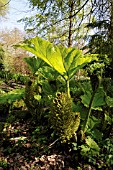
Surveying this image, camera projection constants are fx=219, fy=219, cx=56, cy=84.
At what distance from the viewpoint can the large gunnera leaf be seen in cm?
188

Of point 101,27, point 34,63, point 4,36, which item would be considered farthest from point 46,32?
point 4,36

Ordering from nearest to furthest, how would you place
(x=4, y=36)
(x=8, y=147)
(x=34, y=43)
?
(x=34, y=43)
(x=8, y=147)
(x=4, y=36)

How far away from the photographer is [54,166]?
6.69 ft

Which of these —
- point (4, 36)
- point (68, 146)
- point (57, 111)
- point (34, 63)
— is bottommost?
point (68, 146)

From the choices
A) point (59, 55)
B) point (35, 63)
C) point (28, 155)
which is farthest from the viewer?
point (35, 63)

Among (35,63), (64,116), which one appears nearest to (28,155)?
(64,116)

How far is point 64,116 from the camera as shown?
197 cm

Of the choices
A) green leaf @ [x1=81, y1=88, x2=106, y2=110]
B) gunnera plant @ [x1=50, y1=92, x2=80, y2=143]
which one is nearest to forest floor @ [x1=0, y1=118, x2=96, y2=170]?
gunnera plant @ [x1=50, y1=92, x2=80, y2=143]

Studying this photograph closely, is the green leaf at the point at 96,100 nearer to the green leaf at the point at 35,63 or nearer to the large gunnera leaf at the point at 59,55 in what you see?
the large gunnera leaf at the point at 59,55

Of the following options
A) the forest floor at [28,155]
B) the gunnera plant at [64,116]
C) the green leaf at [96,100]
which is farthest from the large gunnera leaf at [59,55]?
the forest floor at [28,155]

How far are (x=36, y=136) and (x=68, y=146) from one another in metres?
0.44

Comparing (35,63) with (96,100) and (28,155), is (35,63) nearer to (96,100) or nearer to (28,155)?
(96,100)

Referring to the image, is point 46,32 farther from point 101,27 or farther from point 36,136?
point 36,136

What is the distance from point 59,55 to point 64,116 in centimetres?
55
